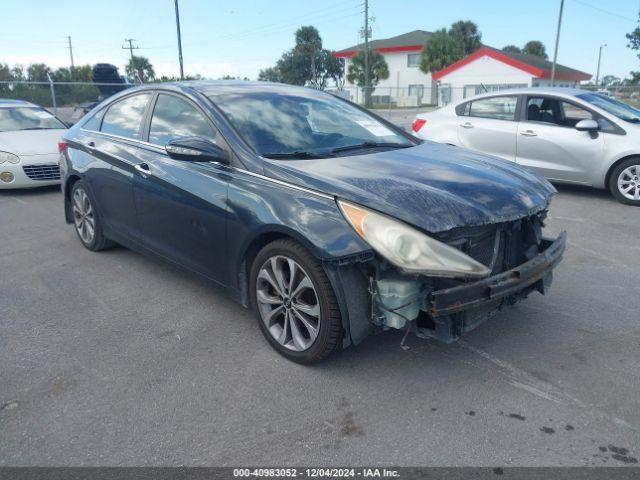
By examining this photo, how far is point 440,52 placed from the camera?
5462 centimetres

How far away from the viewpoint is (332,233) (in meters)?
2.78

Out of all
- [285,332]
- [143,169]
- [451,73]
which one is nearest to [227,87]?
[143,169]

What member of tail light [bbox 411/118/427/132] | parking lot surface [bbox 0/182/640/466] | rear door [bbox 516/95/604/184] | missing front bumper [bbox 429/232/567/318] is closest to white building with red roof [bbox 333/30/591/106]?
tail light [bbox 411/118/427/132]

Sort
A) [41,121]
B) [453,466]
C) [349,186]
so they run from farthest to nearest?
[41,121] → [349,186] → [453,466]

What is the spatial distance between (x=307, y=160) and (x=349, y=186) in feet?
1.68

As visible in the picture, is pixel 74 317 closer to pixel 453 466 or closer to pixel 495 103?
pixel 453 466

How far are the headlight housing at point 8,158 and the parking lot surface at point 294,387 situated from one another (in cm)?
453

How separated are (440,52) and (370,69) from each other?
7.28m

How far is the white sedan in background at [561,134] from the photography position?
709 centimetres

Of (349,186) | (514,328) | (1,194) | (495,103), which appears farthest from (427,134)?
(1,194)

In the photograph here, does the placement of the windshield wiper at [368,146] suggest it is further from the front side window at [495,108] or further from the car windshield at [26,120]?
the car windshield at [26,120]

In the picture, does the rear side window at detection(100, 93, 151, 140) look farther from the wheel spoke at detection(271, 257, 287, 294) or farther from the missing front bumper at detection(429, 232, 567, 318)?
the missing front bumper at detection(429, 232, 567, 318)

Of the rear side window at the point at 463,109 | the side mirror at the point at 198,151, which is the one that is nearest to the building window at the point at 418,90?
the rear side window at the point at 463,109

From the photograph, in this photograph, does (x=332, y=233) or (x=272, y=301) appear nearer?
(x=332, y=233)
